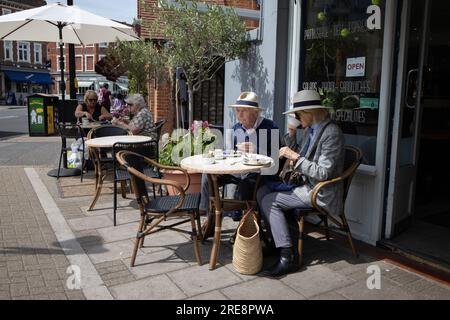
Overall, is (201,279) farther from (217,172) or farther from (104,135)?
(104,135)

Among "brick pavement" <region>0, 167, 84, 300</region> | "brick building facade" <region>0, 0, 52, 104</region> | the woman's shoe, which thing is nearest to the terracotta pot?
"brick pavement" <region>0, 167, 84, 300</region>

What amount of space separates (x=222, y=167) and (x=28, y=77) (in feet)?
150

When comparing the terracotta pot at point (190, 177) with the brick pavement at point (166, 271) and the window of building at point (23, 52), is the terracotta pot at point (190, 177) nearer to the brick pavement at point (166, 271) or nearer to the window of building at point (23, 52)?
the brick pavement at point (166, 271)

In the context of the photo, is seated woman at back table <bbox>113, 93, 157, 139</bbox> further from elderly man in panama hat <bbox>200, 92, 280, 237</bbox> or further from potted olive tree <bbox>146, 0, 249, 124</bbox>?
elderly man in panama hat <bbox>200, 92, 280, 237</bbox>

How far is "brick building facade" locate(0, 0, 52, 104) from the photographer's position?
40156mm

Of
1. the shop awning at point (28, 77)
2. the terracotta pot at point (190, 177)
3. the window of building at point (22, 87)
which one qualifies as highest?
the shop awning at point (28, 77)

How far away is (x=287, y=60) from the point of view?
4621mm

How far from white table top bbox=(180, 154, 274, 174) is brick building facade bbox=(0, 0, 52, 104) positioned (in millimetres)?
39349

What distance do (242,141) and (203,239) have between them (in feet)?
3.38

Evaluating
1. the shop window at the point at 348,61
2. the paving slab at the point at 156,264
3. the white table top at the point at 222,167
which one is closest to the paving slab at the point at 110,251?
the paving slab at the point at 156,264

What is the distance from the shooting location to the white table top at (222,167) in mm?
3207

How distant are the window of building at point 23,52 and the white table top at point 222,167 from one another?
4641 centimetres
